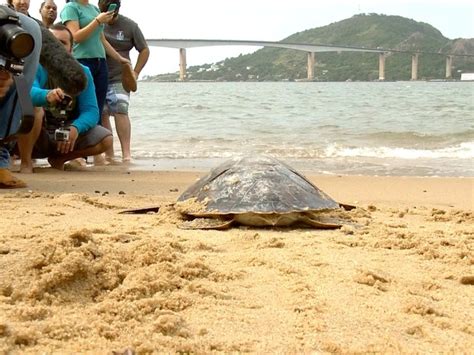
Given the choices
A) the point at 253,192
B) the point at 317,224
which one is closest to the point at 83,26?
the point at 253,192

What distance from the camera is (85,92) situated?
4.94 metres

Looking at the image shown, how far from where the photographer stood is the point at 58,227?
2.85 m

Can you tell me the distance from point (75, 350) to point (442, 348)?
92 centimetres

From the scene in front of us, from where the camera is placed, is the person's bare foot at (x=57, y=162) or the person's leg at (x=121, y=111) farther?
the person's leg at (x=121, y=111)

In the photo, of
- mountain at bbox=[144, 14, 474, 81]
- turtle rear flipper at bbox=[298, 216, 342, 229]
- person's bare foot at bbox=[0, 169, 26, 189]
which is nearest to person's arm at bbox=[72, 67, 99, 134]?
person's bare foot at bbox=[0, 169, 26, 189]

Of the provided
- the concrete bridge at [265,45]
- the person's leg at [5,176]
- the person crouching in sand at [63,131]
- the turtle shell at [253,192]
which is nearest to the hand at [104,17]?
the person crouching in sand at [63,131]

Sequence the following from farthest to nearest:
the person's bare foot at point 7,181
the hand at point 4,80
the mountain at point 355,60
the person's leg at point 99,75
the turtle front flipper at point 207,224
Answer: the mountain at point 355,60
the person's leg at point 99,75
the person's bare foot at point 7,181
the turtle front flipper at point 207,224
the hand at point 4,80

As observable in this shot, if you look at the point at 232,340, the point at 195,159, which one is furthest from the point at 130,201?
the point at 195,159

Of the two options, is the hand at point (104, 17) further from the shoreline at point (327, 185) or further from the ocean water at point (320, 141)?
the ocean water at point (320, 141)

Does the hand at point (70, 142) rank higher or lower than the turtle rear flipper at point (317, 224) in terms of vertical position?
higher

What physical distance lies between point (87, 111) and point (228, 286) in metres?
3.33

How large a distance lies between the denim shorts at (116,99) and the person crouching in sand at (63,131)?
76 centimetres

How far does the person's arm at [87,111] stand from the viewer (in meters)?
5.03

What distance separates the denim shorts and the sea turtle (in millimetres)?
2786
